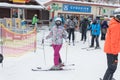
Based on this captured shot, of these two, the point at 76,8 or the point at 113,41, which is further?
the point at 76,8

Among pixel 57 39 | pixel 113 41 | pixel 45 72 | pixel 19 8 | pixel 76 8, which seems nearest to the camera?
pixel 113 41

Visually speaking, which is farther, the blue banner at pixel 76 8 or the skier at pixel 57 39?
the blue banner at pixel 76 8

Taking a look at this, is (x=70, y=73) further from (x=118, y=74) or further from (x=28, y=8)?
(x=28, y=8)

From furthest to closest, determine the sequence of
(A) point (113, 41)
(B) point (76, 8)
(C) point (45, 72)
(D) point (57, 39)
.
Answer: (B) point (76, 8)
(D) point (57, 39)
(C) point (45, 72)
(A) point (113, 41)

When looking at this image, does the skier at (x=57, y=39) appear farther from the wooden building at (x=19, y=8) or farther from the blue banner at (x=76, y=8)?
the blue banner at (x=76, y=8)

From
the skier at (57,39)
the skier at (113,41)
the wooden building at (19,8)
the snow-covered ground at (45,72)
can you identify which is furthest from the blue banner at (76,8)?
the skier at (113,41)

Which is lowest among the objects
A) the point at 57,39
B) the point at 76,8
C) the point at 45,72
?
the point at 45,72

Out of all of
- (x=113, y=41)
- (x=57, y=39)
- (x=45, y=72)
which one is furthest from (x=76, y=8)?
(x=113, y=41)

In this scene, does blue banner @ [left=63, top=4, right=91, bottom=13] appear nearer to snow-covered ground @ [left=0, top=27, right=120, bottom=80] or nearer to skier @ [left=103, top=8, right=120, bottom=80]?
snow-covered ground @ [left=0, top=27, right=120, bottom=80]

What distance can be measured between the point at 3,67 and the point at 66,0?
28.1 m

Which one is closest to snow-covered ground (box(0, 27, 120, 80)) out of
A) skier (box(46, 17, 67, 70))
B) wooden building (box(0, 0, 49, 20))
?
skier (box(46, 17, 67, 70))

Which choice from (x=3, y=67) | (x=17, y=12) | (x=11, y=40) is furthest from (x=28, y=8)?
(x=3, y=67)

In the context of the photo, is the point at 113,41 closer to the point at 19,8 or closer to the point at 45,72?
the point at 45,72

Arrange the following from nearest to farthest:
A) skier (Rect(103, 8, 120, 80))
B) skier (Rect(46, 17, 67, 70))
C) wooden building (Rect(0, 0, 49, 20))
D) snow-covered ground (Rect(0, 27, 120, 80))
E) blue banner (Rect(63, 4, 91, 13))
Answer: skier (Rect(103, 8, 120, 80)), snow-covered ground (Rect(0, 27, 120, 80)), skier (Rect(46, 17, 67, 70)), wooden building (Rect(0, 0, 49, 20)), blue banner (Rect(63, 4, 91, 13))
